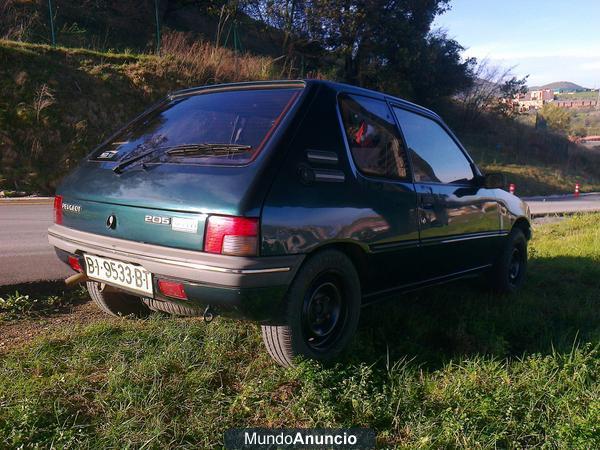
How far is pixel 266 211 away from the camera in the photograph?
245 centimetres

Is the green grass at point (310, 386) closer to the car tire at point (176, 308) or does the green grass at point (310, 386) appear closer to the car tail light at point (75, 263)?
the car tire at point (176, 308)

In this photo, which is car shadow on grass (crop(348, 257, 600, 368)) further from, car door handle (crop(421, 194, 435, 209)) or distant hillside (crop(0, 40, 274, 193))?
distant hillside (crop(0, 40, 274, 193))

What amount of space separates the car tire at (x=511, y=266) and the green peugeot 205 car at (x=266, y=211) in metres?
1.09

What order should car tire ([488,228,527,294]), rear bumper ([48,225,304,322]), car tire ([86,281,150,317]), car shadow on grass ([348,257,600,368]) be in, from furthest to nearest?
car tire ([488,228,527,294])
car tire ([86,281,150,317])
car shadow on grass ([348,257,600,368])
rear bumper ([48,225,304,322])

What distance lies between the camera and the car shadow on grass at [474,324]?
127 inches

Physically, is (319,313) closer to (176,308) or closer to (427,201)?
(176,308)

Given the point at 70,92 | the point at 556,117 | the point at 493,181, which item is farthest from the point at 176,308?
the point at 556,117

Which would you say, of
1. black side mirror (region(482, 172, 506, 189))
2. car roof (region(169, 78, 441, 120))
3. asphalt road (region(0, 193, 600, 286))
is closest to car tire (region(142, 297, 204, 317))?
car roof (region(169, 78, 441, 120))

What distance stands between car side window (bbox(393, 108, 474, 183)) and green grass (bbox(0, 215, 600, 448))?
3.68 ft

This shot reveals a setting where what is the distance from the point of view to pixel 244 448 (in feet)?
7.21

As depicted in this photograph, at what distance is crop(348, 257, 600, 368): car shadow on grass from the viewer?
10.6 ft

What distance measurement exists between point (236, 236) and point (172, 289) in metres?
0.48

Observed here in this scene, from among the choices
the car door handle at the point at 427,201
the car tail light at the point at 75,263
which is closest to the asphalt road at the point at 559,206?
the car door handle at the point at 427,201

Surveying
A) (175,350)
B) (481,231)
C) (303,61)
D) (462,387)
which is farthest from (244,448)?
(303,61)
